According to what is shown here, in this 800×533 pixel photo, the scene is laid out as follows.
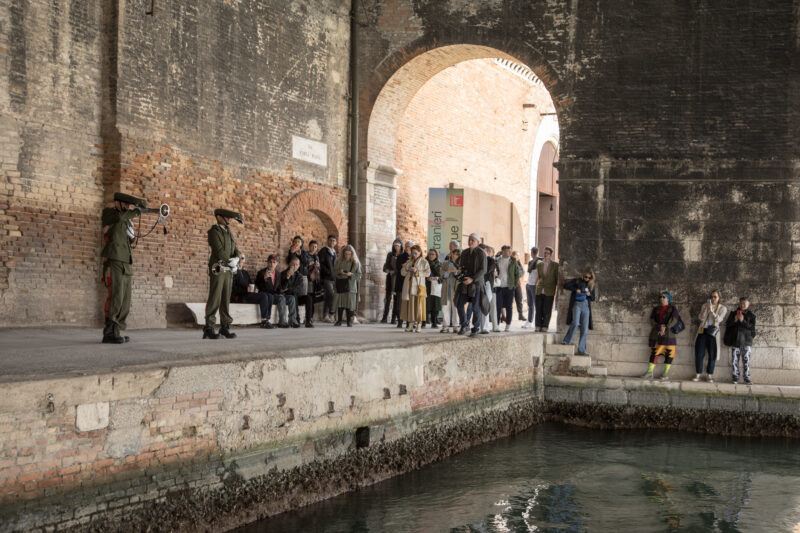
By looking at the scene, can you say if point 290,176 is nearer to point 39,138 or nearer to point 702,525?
point 39,138

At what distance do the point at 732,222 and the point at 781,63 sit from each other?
96.1 inches

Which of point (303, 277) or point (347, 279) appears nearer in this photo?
point (303, 277)

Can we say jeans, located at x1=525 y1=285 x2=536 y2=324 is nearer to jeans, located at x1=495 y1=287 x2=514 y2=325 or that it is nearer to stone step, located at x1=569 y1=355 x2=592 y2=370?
jeans, located at x1=495 y1=287 x2=514 y2=325

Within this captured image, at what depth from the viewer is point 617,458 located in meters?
10.8

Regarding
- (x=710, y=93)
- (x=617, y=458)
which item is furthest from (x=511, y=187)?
(x=617, y=458)

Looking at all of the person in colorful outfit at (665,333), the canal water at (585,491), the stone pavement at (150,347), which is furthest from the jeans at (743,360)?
the stone pavement at (150,347)

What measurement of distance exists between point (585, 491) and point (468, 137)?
12.0 metres

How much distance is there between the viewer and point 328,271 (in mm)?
13945

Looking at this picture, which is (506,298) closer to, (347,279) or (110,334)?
(347,279)

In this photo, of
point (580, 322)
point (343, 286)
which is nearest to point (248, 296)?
point (343, 286)

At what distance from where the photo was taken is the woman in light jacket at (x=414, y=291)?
40.5ft

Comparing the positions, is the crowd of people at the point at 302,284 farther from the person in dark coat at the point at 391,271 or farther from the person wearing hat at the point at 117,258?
the person wearing hat at the point at 117,258

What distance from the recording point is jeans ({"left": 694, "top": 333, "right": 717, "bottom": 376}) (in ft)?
42.3

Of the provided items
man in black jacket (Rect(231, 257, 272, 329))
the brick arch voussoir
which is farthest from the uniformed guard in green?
the brick arch voussoir
